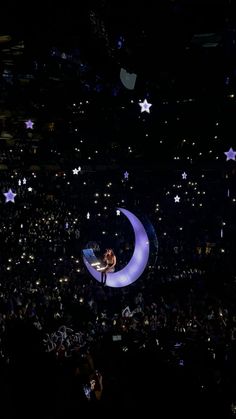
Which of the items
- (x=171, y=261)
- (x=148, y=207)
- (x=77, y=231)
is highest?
(x=148, y=207)

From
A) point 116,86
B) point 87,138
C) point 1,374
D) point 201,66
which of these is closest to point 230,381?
point 1,374

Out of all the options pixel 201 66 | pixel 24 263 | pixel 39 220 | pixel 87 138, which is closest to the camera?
pixel 201 66

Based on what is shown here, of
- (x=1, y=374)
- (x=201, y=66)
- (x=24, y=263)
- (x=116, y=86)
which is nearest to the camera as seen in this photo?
(x=1, y=374)

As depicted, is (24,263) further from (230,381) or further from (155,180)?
(230,381)

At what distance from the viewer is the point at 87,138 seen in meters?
20.3

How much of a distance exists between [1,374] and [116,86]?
11.6 meters

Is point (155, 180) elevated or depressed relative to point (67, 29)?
elevated

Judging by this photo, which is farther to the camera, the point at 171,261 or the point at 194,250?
the point at 194,250

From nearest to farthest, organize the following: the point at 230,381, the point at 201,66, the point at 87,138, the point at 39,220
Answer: the point at 230,381 < the point at 201,66 < the point at 87,138 < the point at 39,220

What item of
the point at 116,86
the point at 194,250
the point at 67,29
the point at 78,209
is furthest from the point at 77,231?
the point at 67,29

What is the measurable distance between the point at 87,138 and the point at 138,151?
4.80m

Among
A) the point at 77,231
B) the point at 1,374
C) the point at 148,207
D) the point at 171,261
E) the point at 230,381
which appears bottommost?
the point at 230,381

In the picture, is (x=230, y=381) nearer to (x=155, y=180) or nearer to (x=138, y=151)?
(x=138, y=151)

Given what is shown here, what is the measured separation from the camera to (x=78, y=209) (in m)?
26.6
